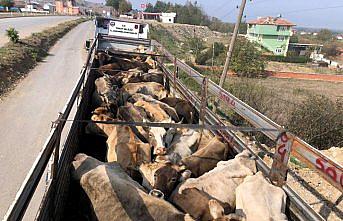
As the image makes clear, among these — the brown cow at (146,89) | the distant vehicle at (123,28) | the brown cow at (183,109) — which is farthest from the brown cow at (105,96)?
the distant vehicle at (123,28)

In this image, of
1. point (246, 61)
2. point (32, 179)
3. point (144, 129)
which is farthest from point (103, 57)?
point (246, 61)

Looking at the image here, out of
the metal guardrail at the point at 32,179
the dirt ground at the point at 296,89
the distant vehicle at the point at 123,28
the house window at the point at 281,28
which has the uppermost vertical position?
the house window at the point at 281,28

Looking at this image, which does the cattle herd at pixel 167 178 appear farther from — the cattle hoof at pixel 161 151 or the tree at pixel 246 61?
the tree at pixel 246 61

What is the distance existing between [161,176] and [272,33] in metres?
75.2

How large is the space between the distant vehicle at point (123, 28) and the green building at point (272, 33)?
60.2 meters

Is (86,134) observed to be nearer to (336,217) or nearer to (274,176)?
(274,176)

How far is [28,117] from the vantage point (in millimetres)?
9711

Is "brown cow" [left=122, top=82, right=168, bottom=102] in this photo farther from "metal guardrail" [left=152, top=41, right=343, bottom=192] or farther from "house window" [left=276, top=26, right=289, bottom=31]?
"house window" [left=276, top=26, right=289, bottom=31]

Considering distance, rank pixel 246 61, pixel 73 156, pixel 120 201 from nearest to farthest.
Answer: pixel 120 201, pixel 73 156, pixel 246 61

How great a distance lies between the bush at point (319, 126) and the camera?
1059cm

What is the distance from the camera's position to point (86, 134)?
16.1ft

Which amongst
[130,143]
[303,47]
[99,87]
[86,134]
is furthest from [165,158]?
[303,47]

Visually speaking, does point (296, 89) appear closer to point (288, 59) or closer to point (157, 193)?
point (157, 193)

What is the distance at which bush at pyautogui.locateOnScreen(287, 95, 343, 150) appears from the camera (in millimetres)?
10586
